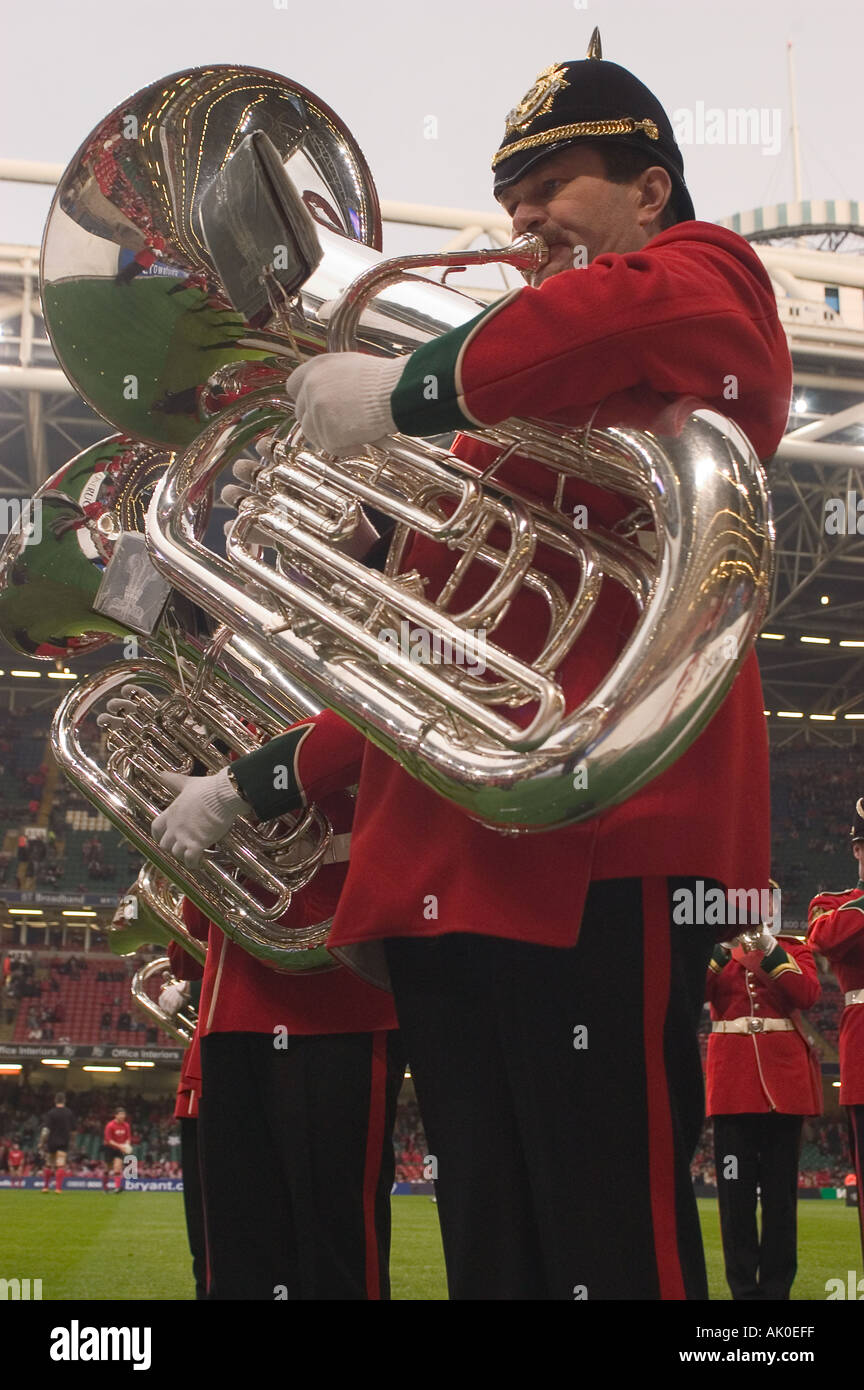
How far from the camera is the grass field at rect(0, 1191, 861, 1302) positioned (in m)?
6.50

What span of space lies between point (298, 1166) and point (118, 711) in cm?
117

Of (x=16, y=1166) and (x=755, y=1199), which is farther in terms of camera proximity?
(x=16, y=1166)

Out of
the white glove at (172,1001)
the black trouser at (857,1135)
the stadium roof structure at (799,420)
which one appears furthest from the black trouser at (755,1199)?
the stadium roof structure at (799,420)

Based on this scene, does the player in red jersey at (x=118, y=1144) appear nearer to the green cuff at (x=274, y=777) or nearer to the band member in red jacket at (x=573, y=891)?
the green cuff at (x=274, y=777)

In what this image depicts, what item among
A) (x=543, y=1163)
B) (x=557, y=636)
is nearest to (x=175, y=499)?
(x=557, y=636)

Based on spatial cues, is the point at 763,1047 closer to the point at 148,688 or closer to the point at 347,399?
the point at 148,688

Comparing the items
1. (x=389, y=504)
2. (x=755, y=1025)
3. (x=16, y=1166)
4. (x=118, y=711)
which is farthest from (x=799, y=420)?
(x=389, y=504)

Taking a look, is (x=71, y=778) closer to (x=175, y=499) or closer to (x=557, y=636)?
(x=175, y=499)

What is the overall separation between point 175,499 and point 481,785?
1036 mm

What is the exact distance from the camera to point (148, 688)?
357 centimetres

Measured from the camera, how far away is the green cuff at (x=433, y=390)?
171cm

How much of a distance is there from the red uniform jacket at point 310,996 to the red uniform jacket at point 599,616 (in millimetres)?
1097

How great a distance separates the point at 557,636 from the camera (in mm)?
1734

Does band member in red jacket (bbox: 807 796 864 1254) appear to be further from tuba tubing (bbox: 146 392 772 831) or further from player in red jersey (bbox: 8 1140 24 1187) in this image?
player in red jersey (bbox: 8 1140 24 1187)
